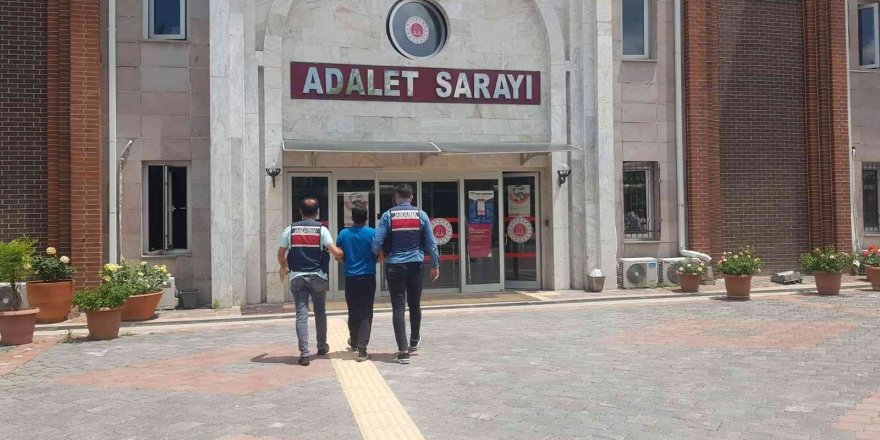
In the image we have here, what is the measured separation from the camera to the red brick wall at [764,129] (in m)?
15.6

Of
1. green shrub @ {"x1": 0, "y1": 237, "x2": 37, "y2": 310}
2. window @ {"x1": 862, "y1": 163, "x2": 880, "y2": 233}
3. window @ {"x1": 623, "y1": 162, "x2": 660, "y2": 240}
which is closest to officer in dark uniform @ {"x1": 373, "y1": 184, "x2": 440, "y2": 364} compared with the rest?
green shrub @ {"x1": 0, "y1": 237, "x2": 37, "y2": 310}

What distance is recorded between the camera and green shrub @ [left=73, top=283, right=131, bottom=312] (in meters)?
9.35

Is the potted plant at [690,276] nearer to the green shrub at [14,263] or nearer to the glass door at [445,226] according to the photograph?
the glass door at [445,226]

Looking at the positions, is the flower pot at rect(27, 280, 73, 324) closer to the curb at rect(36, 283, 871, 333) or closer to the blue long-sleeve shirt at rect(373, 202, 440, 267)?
the curb at rect(36, 283, 871, 333)

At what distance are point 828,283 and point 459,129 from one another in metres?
7.79

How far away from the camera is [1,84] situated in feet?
38.9

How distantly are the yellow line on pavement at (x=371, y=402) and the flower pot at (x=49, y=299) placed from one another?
5.62m

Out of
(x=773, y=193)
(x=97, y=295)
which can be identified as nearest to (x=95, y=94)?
(x=97, y=295)

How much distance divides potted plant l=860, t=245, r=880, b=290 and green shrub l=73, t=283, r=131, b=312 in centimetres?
1408

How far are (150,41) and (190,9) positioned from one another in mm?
937

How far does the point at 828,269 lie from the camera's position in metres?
13.4

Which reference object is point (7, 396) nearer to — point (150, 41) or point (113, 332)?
point (113, 332)

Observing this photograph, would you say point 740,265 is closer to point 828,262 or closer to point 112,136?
point 828,262

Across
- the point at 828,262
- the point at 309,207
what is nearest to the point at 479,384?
the point at 309,207
